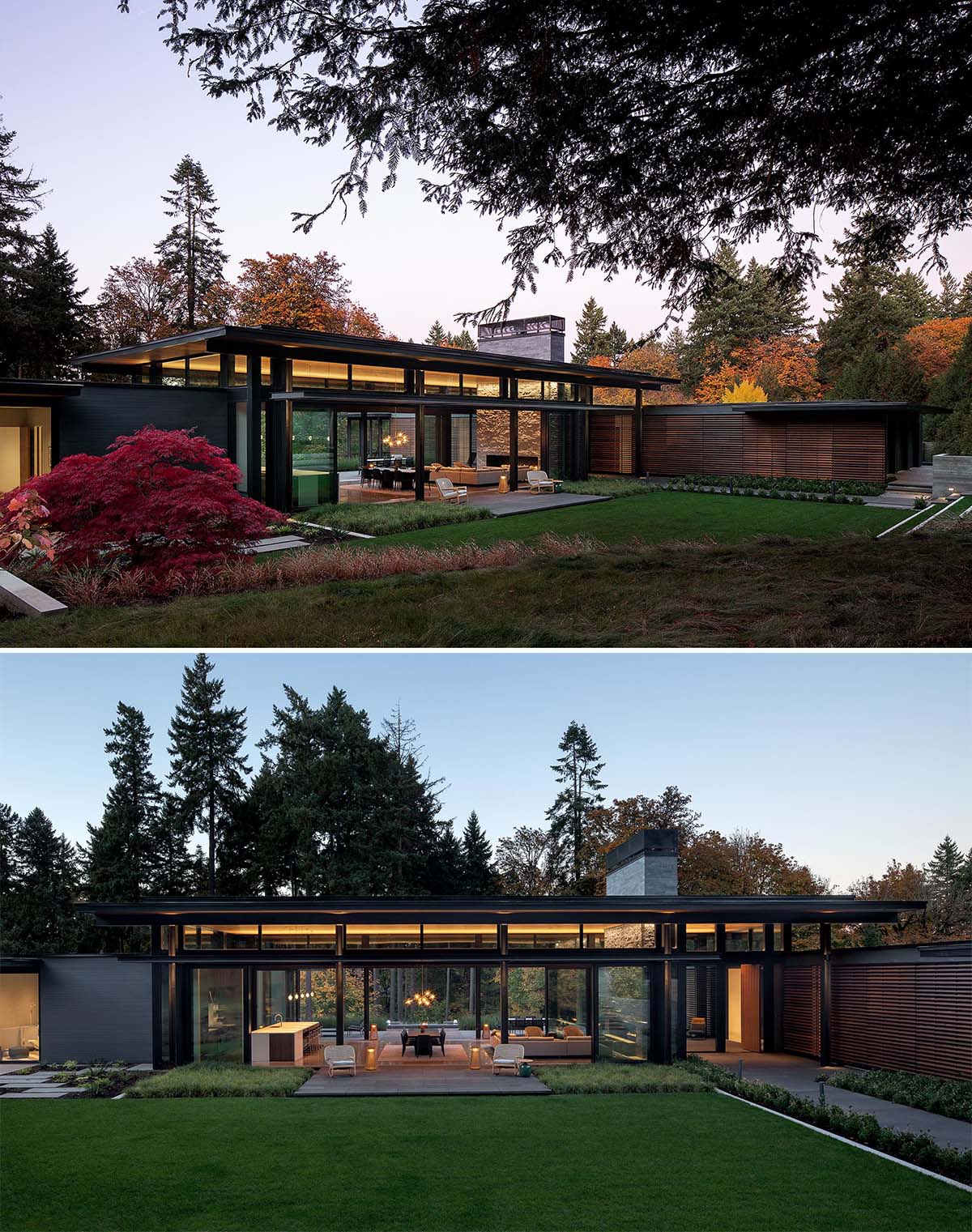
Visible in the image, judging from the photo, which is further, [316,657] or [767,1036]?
[316,657]

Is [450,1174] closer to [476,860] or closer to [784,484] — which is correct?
[784,484]

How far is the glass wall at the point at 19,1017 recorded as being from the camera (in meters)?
18.7

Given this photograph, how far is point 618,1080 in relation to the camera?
43.8 feet

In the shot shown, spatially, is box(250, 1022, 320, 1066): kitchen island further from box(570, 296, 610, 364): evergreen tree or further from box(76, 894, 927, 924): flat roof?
box(570, 296, 610, 364): evergreen tree

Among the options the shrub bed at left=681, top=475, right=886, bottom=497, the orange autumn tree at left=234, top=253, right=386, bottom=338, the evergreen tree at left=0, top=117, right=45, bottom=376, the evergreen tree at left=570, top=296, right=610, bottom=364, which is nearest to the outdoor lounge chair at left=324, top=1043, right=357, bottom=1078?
the shrub bed at left=681, top=475, right=886, bottom=497

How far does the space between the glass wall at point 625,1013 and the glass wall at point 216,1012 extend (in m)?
5.68

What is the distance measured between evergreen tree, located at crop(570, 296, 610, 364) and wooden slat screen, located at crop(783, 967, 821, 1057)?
152 feet

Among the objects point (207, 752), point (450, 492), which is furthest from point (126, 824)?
point (450, 492)

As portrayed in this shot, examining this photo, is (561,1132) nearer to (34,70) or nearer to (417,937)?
(417,937)

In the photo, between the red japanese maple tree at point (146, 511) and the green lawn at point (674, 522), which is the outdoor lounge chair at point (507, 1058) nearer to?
the green lawn at point (674, 522)

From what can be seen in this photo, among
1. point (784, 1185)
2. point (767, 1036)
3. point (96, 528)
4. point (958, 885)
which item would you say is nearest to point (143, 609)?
point (96, 528)

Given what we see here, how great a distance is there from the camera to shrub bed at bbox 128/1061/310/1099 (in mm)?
12797

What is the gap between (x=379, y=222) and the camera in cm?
1448

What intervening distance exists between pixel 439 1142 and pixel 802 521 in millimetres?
14792
